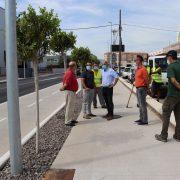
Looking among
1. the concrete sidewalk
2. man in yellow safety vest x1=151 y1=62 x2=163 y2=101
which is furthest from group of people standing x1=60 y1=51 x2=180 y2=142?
man in yellow safety vest x1=151 y1=62 x2=163 y2=101

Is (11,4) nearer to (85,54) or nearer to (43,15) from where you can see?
(43,15)

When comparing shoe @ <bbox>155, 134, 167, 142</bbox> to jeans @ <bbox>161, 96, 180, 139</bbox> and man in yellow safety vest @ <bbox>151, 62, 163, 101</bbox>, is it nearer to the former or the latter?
jeans @ <bbox>161, 96, 180, 139</bbox>

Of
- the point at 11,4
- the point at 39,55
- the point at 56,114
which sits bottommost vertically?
the point at 56,114

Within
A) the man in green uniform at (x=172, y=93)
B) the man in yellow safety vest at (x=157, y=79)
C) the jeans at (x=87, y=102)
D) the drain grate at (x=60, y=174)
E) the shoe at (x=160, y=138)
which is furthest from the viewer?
the man in yellow safety vest at (x=157, y=79)

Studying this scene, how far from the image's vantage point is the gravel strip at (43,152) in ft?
22.6

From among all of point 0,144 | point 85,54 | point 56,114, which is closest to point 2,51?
point 85,54

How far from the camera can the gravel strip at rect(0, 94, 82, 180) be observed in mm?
6875

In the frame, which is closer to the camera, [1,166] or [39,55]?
[1,166]

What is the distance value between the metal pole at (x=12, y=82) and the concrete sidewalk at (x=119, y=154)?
30.5 inches

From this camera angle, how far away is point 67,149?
8570mm

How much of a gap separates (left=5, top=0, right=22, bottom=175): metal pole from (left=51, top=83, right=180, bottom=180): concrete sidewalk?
775mm

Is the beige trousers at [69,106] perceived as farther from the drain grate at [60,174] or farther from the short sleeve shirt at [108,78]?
the drain grate at [60,174]

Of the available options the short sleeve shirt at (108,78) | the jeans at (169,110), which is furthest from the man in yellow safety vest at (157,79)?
the jeans at (169,110)

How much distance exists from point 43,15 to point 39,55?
0.85 metres
